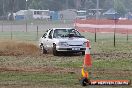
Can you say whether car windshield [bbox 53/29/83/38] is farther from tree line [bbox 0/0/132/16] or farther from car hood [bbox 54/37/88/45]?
tree line [bbox 0/0/132/16]

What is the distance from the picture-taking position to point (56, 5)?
14400 cm

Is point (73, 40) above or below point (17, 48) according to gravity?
above

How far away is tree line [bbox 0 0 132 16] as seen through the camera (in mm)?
125562

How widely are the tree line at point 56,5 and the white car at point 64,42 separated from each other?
3807 inches

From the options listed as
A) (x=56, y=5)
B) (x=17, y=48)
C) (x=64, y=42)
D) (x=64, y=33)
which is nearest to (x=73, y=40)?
(x=64, y=42)

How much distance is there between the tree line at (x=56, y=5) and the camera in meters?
126

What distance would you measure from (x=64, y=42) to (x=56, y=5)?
123 metres

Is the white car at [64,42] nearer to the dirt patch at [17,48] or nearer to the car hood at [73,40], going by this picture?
the car hood at [73,40]

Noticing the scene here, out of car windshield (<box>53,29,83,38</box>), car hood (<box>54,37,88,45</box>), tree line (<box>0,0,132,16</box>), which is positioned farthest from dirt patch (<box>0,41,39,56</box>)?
tree line (<box>0,0,132,16</box>)

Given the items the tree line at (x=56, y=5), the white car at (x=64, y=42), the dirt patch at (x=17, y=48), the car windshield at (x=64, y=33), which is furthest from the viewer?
the tree line at (x=56, y=5)

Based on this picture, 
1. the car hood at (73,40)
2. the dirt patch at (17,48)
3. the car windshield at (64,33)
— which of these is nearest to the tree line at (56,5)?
the dirt patch at (17,48)

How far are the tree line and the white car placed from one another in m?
96.7

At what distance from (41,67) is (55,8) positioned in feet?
419

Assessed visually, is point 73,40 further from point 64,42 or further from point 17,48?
point 17,48
